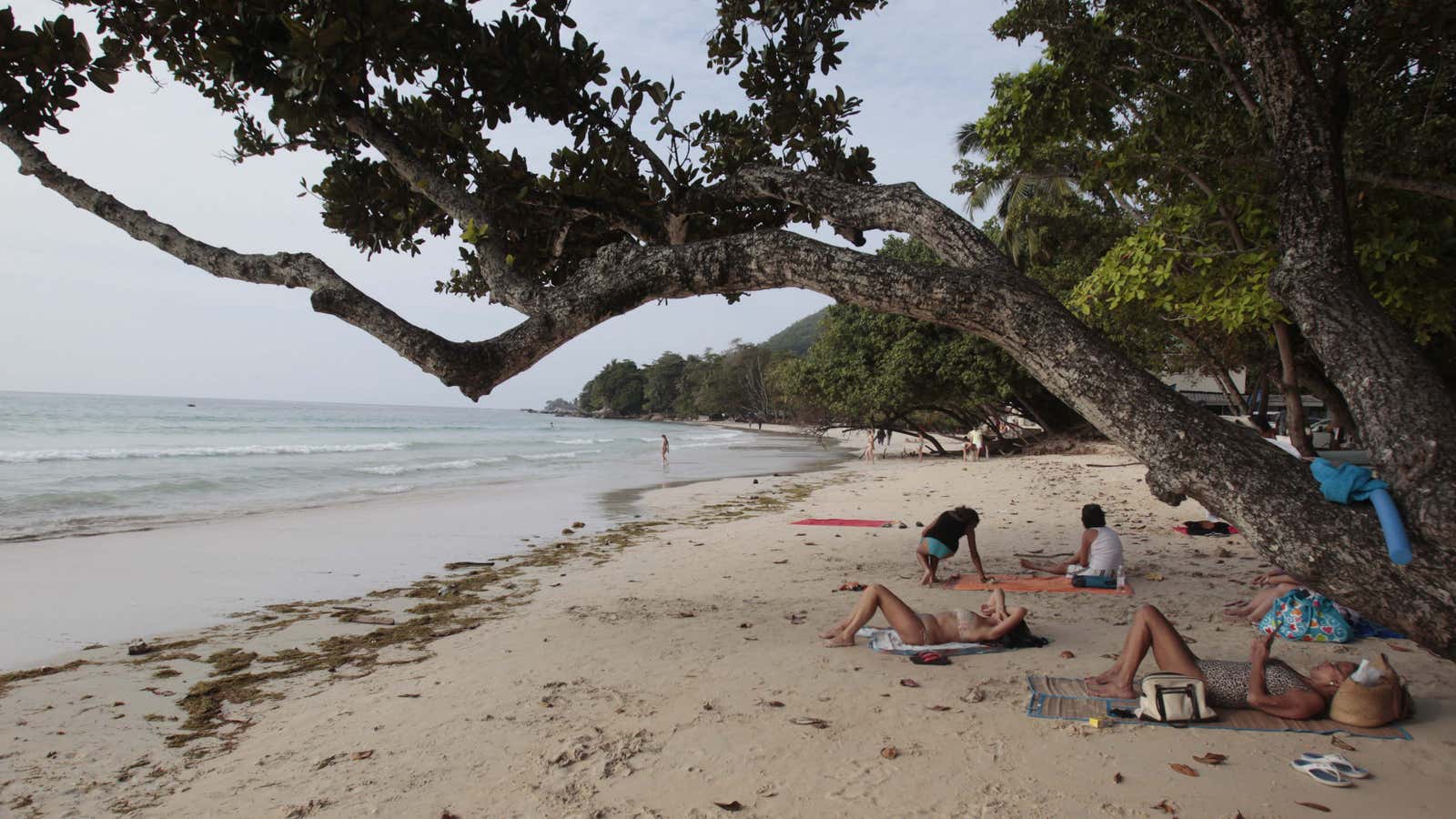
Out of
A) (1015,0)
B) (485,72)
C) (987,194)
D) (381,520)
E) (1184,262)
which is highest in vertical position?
(987,194)

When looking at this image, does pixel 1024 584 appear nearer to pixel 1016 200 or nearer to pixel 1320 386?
pixel 1320 386

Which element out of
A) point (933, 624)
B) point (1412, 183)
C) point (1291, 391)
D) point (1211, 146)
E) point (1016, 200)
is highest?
point (1016, 200)

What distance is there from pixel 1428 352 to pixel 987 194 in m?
19.1

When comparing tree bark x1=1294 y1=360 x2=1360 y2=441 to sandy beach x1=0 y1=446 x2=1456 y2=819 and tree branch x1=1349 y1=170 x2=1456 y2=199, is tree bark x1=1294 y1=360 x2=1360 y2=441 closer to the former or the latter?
sandy beach x1=0 y1=446 x2=1456 y2=819

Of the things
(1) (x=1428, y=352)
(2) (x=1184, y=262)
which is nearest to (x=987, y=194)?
(1) (x=1428, y=352)

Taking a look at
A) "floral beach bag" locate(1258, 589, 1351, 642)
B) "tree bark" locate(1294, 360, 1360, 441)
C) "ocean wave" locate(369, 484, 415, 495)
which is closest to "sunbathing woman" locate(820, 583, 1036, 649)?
"floral beach bag" locate(1258, 589, 1351, 642)

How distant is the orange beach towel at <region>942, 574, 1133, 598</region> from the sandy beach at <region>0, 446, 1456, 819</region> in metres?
0.20

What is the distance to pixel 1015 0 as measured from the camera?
7.39 meters

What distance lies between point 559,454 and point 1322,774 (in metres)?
32.2

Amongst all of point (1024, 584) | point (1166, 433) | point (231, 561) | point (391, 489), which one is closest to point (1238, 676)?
point (1166, 433)

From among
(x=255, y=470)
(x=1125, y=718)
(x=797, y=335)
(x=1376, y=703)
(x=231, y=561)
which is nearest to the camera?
(x=1376, y=703)

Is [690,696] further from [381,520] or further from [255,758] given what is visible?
[381,520]

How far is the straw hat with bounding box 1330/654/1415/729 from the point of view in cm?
366

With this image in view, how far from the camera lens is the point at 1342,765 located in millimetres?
3275
